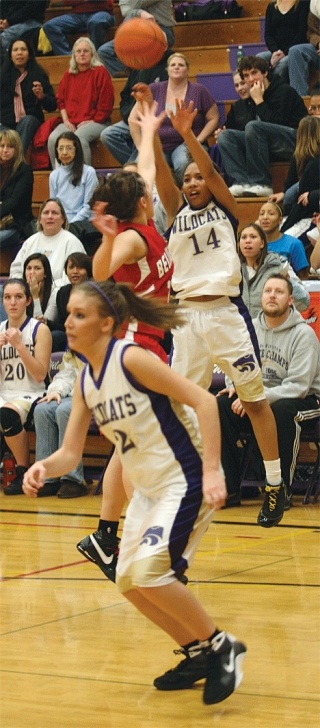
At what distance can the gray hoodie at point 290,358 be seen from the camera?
752 cm

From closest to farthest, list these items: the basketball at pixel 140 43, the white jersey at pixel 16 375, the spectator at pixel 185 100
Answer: the basketball at pixel 140 43 < the white jersey at pixel 16 375 < the spectator at pixel 185 100

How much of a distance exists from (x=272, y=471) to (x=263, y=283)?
2637 millimetres

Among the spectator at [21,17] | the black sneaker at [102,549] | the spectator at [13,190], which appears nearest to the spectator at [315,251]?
the spectator at [13,190]

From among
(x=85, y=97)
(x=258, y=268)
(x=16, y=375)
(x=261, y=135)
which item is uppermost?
(x=85, y=97)

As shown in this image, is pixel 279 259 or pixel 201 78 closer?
pixel 279 259

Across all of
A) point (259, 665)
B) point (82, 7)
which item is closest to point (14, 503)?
point (259, 665)

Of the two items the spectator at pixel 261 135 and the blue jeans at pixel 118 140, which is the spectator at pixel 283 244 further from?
the blue jeans at pixel 118 140

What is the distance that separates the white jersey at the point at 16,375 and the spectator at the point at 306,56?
393cm

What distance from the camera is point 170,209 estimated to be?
5.87 metres

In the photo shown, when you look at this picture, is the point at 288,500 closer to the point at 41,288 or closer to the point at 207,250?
the point at 207,250

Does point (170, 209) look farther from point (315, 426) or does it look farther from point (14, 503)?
point (14, 503)

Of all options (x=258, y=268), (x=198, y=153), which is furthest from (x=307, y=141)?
(x=198, y=153)

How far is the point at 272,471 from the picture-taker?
19.2ft

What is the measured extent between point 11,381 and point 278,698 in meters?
5.56
